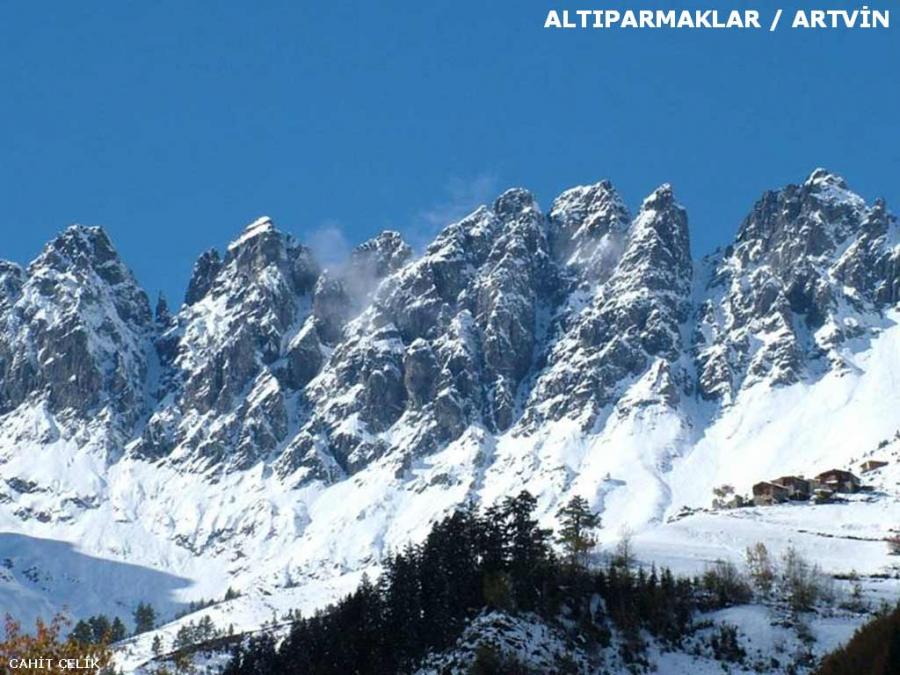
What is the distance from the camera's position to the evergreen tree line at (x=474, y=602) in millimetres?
113875

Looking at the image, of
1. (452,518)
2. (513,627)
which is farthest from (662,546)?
(513,627)

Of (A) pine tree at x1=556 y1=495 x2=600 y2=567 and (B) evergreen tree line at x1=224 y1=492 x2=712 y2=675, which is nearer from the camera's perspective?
(B) evergreen tree line at x1=224 y1=492 x2=712 y2=675

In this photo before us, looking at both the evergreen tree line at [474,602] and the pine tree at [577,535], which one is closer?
the evergreen tree line at [474,602]

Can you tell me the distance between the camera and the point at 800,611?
122 m

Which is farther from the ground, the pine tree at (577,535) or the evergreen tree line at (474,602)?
the pine tree at (577,535)

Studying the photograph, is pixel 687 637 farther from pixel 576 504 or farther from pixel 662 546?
pixel 662 546

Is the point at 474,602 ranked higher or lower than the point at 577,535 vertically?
lower

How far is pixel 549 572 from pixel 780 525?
83.6m

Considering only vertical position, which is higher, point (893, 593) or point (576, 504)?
point (576, 504)

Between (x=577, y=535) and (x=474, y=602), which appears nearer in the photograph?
(x=474, y=602)

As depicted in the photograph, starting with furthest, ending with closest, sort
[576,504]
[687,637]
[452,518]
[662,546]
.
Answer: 1. [662,546]
2. [576,504]
3. [452,518]
4. [687,637]

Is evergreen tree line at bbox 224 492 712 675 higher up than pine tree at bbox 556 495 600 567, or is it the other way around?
pine tree at bbox 556 495 600 567

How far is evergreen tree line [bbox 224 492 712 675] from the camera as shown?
374ft

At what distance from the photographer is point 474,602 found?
118 metres
